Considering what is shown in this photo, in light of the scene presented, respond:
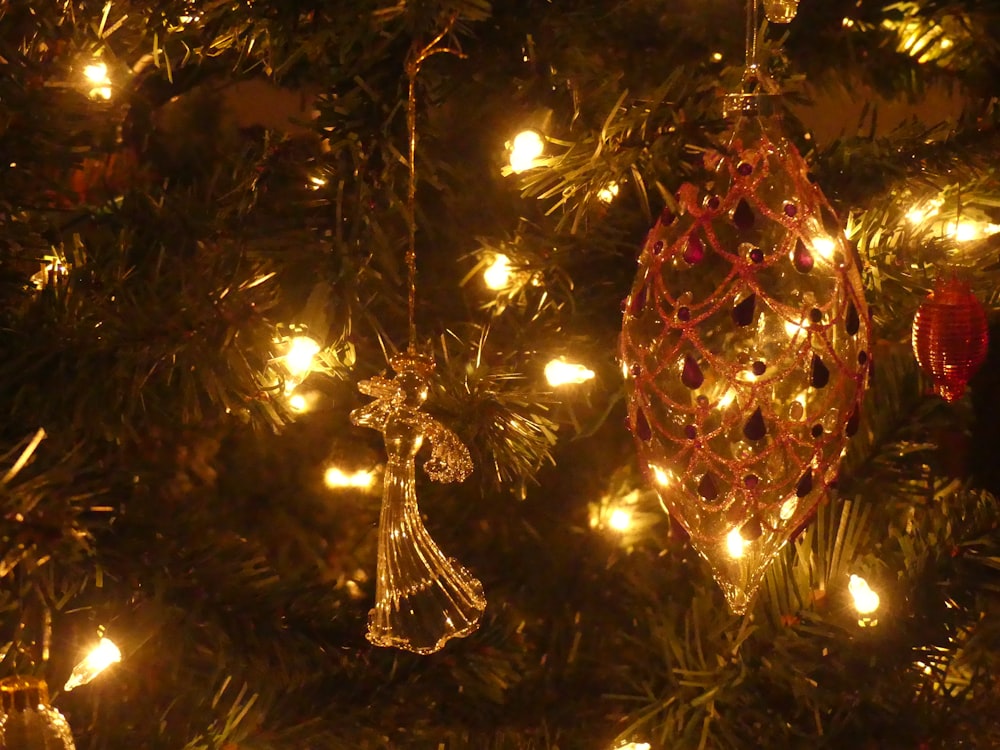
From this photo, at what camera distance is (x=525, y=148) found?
0.67 meters

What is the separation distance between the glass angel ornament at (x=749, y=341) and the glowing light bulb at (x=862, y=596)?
0.13 metres

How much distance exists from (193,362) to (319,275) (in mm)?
89

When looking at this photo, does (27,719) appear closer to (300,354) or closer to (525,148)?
(300,354)

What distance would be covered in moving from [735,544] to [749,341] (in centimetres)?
13

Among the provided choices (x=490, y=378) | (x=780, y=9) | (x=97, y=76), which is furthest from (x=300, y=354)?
(x=780, y=9)

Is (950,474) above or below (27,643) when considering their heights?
above

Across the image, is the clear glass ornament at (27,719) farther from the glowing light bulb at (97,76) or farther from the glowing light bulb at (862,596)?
the glowing light bulb at (862,596)

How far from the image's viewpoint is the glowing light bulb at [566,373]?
0.69 m

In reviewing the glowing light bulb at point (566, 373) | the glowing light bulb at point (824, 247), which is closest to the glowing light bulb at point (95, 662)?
the glowing light bulb at point (566, 373)

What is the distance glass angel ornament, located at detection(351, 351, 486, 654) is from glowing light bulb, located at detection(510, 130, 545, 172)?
0.16 meters

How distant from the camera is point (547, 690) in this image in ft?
2.44

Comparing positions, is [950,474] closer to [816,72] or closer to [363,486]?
[816,72]

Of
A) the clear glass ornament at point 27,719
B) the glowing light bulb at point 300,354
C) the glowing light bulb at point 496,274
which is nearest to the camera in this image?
the clear glass ornament at point 27,719

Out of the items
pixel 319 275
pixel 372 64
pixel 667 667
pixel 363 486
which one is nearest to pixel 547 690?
pixel 667 667
